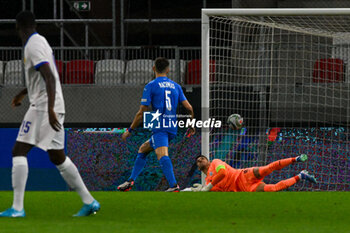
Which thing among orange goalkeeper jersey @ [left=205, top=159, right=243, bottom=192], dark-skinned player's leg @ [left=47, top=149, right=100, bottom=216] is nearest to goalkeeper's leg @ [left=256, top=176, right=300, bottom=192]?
orange goalkeeper jersey @ [left=205, top=159, right=243, bottom=192]

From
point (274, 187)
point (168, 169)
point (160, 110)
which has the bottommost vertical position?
point (274, 187)

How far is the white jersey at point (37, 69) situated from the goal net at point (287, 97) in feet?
18.1

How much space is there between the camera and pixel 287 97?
37.2ft

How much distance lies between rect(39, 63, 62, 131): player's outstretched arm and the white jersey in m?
0.05

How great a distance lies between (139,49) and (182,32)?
4.13 m

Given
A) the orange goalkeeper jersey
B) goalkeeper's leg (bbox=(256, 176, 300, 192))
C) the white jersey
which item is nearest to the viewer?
the white jersey

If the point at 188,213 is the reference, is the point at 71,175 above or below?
above

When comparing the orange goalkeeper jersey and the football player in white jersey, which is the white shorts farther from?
the orange goalkeeper jersey

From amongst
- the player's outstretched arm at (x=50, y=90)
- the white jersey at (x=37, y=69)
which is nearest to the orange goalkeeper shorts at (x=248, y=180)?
the white jersey at (x=37, y=69)

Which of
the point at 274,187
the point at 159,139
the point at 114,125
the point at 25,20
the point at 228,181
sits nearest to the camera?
the point at 25,20

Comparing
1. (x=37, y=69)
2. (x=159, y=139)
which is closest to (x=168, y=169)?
(x=159, y=139)

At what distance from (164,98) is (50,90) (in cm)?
384

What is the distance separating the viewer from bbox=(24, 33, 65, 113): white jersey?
519 cm

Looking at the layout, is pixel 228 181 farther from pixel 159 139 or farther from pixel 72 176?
pixel 72 176
